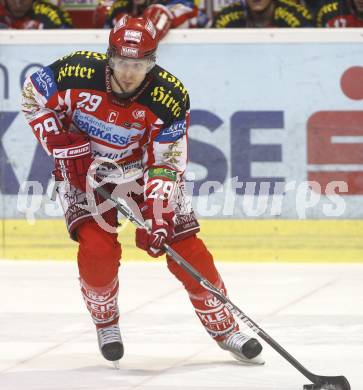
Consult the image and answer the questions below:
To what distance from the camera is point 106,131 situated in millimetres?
5664

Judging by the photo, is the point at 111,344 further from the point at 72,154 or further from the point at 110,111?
the point at 110,111

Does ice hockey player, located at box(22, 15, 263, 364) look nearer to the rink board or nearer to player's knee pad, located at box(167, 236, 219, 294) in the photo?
player's knee pad, located at box(167, 236, 219, 294)

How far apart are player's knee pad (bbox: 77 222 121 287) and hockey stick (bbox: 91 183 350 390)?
0.42ft

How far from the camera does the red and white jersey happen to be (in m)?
5.59

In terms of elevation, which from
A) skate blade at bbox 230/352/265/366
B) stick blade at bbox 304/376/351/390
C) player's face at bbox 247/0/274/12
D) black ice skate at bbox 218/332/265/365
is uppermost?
player's face at bbox 247/0/274/12

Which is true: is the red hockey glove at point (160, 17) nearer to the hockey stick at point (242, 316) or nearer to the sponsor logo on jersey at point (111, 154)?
the sponsor logo on jersey at point (111, 154)

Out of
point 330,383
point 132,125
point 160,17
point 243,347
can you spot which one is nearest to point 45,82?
point 132,125

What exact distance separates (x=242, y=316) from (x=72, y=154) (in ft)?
3.31

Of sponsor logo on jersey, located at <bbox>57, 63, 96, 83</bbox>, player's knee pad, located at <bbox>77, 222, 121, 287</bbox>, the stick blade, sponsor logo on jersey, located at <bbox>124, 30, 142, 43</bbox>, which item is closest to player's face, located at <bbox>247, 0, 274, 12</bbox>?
sponsor logo on jersey, located at <bbox>57, 63, 96, 83</bbox>

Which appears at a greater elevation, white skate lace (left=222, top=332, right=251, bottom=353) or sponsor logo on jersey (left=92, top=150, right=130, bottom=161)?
sponsor logo on jersey (left=92, top=150, right=130, bottom=161)

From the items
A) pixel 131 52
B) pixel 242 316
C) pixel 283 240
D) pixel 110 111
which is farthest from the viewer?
pixel 283 240

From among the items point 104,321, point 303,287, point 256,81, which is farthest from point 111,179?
point 256,81

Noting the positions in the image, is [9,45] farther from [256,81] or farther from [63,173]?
[63,173]

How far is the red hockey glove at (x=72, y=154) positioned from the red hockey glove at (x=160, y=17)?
272cm
